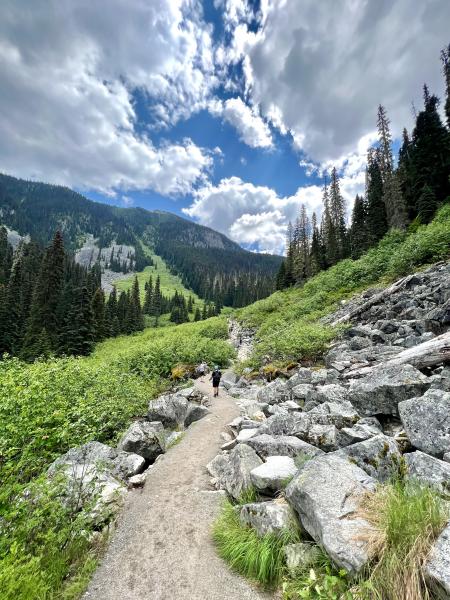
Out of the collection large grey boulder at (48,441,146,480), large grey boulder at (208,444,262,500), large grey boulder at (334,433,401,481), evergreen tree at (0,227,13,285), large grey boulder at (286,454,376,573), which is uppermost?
evergreen tree at (0,227,13,285)

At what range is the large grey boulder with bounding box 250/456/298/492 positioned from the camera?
17.1 ft

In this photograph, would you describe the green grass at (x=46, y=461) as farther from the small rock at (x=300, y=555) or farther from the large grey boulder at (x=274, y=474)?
the small rock at (x=300, y=555)

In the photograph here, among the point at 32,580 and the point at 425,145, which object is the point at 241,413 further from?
the point at 425,145

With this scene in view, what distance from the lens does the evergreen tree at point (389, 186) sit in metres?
40.7

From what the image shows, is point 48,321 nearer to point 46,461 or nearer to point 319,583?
point 46,461

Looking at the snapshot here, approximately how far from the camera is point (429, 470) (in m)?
3.95

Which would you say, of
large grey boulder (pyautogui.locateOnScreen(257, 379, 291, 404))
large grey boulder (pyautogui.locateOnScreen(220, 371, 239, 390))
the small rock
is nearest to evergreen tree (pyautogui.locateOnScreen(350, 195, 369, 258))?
large grey boulder (pyautogui.locateOnScreen(220, 371, 239, 390))

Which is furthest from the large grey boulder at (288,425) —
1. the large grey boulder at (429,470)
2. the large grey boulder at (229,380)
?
the large grey boulder at (229,380)

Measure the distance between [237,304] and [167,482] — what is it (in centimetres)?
13281

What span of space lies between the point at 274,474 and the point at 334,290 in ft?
102

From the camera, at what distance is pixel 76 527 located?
4945 millimetres

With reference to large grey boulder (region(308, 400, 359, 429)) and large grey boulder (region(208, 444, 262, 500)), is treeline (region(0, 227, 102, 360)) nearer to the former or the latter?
large grey boulder (region(208, 444, 262, 500))

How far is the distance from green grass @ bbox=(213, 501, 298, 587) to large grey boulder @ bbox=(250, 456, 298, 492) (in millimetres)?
710

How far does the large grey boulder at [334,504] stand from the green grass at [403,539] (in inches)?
7.1
